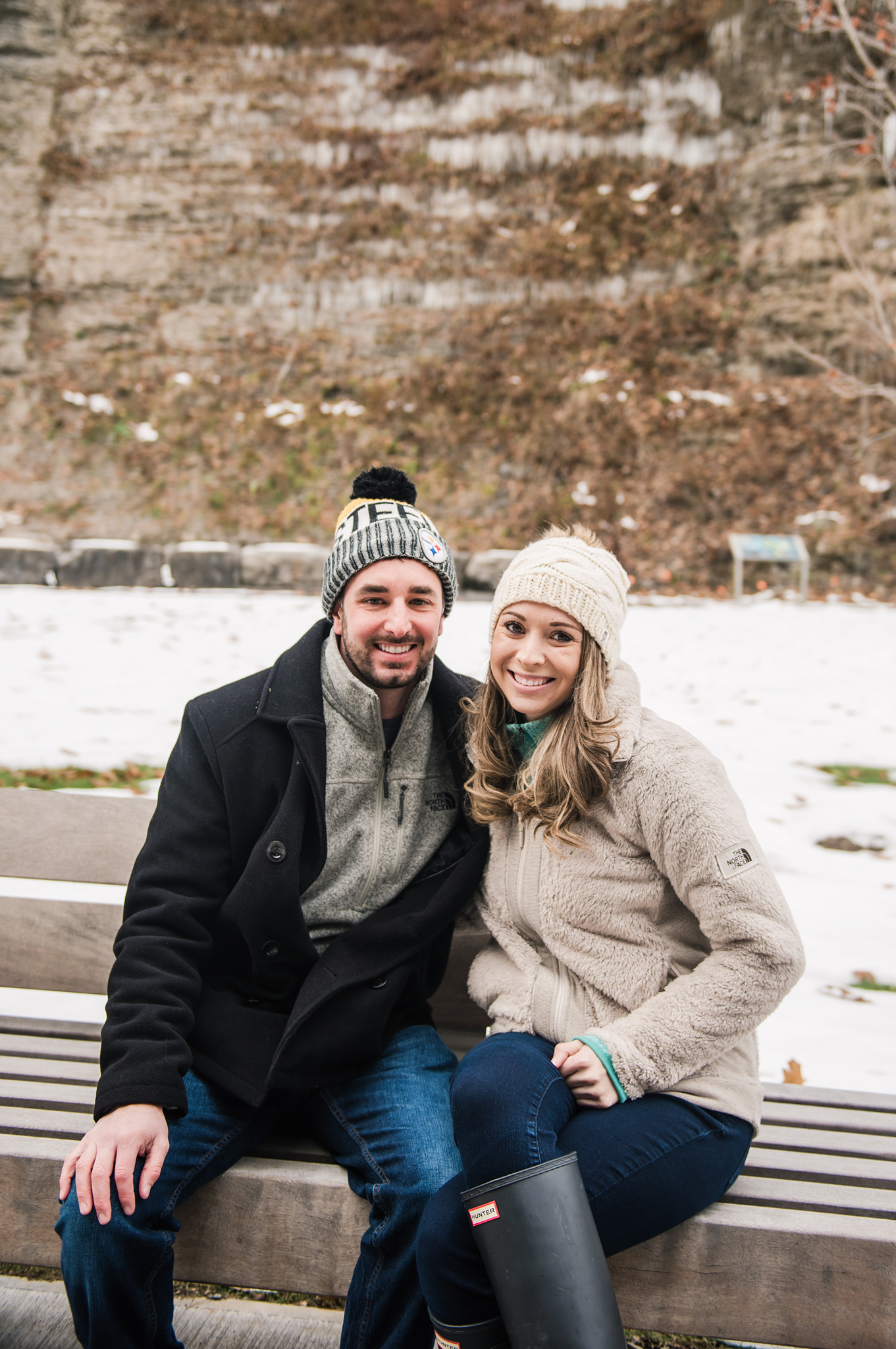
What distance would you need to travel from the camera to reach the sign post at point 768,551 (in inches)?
380

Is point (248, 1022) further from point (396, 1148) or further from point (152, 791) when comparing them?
point (152, 791)

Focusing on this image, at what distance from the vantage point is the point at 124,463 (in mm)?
12414

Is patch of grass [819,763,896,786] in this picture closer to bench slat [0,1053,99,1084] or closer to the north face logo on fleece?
the north face logo on fleece

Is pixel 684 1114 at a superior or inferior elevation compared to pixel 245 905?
inferior

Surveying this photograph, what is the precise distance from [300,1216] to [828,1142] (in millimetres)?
990

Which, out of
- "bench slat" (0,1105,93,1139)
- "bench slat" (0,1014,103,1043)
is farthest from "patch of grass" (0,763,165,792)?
"bench slat" (0,1105,93,1139)

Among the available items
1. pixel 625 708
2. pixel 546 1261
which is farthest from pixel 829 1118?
pixel 625 708

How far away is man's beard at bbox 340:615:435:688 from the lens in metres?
1.96

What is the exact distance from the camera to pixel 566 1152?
1552 mm

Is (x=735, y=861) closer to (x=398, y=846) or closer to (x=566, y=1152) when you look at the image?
(x=566, y=1152)

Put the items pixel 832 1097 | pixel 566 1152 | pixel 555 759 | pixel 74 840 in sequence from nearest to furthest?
pixel 566 1152 → pixel 555 759 → pixel 832 1097 → pixel 74 840

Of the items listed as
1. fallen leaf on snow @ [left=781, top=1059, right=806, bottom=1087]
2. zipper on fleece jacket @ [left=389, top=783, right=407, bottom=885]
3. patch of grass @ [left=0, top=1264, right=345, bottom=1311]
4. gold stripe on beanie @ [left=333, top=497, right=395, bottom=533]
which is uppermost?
gold stripe on beanie @ [left=333, top=497, right=395, bottom=533]

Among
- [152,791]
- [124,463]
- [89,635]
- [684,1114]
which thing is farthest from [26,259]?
[684,1114]

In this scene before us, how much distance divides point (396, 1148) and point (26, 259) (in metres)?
15.0
